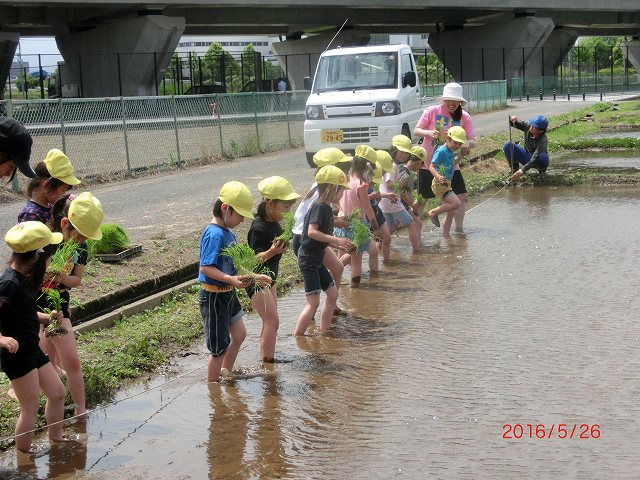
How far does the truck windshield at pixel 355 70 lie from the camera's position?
19.1 m

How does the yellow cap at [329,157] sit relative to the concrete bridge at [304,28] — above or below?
below

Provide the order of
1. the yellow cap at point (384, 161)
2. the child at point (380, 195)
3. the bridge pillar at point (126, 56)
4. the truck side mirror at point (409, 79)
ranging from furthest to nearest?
the bridge pillar at point (126, 56), the truck side mirror at point (409, 79), the yellow cap at point (384, 161), the child at point (380, 195)

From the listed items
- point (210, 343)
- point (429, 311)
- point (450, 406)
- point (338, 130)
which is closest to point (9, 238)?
point (210, 343)

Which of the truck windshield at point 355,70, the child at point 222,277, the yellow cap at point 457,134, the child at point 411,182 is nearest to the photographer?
the child at point 222,277

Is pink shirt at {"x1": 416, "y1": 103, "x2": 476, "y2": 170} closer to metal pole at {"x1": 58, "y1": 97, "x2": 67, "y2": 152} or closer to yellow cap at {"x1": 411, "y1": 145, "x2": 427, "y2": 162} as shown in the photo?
yellow cap at {"x1": 411, "y1": 145, "x2": 427, "y2": 162}

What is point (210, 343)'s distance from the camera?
626cm

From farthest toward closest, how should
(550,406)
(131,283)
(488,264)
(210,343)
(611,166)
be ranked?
1. (611,166)
2. (488,264)
3. (131,283)
4. (210,343)
5. (550,406)

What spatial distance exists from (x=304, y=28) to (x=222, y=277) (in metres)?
47.2

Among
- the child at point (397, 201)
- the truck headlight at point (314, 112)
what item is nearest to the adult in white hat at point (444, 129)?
the child at point (397, 201)

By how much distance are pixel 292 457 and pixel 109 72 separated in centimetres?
3614

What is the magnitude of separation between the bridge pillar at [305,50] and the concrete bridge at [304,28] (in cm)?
6

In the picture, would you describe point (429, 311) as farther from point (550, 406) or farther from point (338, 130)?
point (338, 130)

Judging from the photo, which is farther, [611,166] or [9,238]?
[611,166]

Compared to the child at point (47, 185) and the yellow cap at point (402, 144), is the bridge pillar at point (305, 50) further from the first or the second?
the child at point (47, 185)
